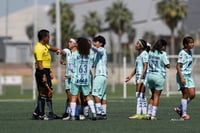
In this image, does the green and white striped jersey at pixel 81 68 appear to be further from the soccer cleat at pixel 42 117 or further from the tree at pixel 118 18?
the tree at pixel 118 18

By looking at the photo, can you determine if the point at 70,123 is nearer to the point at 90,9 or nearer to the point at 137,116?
the point at 137,116

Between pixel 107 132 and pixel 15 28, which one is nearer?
pixel 107 132

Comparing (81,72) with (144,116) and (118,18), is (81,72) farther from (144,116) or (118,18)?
(118,18)

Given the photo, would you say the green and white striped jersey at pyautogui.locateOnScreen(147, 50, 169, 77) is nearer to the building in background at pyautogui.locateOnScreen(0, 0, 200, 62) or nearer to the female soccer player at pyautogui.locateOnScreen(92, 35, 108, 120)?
the female soccer player at pyautogui.locateOnScreen(92, 35, 108, 120)

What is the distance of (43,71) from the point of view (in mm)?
18938

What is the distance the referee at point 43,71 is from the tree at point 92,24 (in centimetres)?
8688

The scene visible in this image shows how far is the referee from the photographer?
61.9ft

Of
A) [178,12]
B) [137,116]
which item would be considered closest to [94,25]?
[178,12]

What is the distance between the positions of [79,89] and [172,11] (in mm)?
73034

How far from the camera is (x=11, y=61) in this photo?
297ft

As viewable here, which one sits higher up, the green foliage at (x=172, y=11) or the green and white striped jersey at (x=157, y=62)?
the green foliage at (x=172, y=11)

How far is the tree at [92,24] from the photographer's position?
106444 millimetres

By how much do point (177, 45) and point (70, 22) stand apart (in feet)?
51.5

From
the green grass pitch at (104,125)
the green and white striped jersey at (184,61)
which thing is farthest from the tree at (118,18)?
the green and white striped jersey at (184,61)
